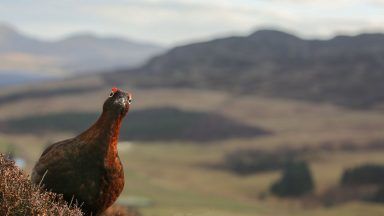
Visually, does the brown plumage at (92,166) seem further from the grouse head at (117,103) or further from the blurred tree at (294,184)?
the blurred tree at (294,184)

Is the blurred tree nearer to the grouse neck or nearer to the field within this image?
the field

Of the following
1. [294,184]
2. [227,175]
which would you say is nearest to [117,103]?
[294,184]

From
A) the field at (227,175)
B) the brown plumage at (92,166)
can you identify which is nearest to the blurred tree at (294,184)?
the field at (227,175)

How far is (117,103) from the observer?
8945 mm

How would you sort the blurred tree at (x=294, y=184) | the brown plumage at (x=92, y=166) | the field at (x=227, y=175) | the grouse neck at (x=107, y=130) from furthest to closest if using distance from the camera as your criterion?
the blurred tree at (x=294, y=184) < the field at (x=227, y=175) < the grouse neck at (x=107, y=130) < the brown plumage at (x=92, y=166)

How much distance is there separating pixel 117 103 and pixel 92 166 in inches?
40.3

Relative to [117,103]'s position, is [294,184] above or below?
above

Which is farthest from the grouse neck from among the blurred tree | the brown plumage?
the blurred tree

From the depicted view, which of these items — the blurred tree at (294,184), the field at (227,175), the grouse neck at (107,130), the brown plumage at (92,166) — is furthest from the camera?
the blurred tree at (294,184)

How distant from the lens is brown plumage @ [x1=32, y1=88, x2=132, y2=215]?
8.67 meters

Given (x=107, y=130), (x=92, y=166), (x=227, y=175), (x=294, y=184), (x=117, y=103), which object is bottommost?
(x=92, y=166)

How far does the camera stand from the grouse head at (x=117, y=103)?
8.95 m

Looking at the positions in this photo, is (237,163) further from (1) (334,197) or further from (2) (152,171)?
(1) (334,197)

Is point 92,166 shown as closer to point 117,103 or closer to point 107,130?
point 107,130
